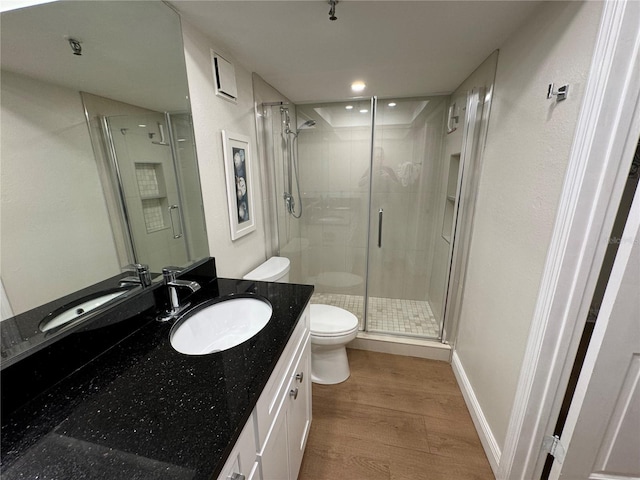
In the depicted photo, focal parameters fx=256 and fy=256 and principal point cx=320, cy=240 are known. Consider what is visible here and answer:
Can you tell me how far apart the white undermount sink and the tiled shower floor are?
4.84ft

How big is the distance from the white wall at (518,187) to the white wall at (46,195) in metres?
1.65

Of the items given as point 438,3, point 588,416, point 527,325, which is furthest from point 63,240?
point 588,416

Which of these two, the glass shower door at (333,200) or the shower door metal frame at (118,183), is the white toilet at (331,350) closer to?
the glass shower door at (333,200)

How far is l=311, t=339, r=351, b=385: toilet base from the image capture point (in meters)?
1.88

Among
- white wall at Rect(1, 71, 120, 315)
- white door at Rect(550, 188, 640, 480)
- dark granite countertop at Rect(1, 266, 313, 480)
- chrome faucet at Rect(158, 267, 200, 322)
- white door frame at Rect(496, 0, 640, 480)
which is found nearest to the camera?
dark granite countertop at Rect(1, 266, 313, 480)

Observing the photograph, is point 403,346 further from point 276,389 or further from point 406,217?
point 276,389

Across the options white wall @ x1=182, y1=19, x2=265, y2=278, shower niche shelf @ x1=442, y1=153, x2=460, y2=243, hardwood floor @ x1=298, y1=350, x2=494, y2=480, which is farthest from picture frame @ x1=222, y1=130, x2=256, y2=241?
shower niche shelf @ x1=442, y1=153, x2=460, y2=243

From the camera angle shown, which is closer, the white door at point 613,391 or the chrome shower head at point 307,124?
the white door at point 613,391

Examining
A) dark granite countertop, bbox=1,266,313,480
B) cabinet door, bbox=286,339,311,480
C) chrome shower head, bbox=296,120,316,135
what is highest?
chrome shower head, bbox=296,120,316,135

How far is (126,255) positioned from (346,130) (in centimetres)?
217

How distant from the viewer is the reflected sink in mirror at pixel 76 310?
0.76m

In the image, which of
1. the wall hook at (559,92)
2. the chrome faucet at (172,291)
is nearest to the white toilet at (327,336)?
the chrome faucet at (172,291)

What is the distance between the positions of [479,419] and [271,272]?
1.56 meters

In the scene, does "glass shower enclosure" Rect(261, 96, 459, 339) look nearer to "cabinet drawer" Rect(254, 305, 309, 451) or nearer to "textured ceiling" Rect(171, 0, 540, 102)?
"textured ceiling" Rect(171, 0, 540, 102)
